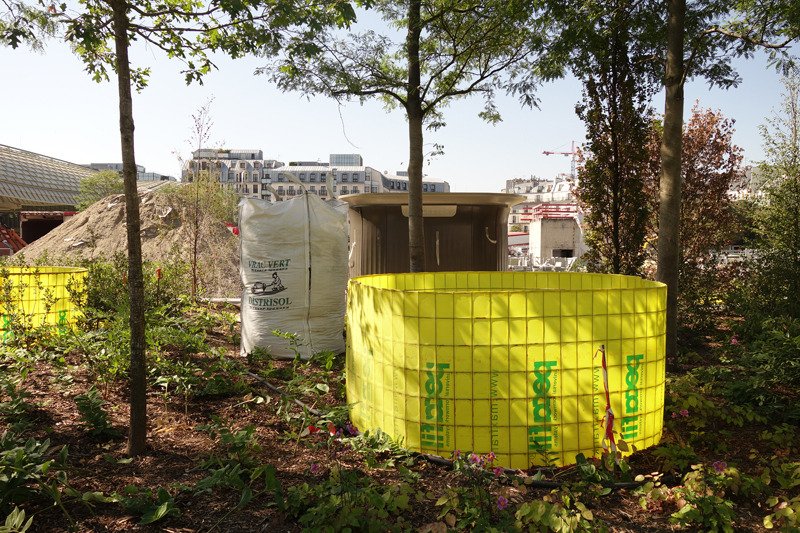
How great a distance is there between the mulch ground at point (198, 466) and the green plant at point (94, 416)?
5cm

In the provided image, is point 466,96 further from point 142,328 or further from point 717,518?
point 717,518

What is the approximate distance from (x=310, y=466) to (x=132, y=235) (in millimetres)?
1781

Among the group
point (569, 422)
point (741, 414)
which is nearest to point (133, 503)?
point (569, 422)

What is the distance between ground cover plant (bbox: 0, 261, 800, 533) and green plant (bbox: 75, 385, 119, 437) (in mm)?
11

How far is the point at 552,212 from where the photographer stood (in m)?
25.9

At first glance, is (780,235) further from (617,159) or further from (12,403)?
(12,403)

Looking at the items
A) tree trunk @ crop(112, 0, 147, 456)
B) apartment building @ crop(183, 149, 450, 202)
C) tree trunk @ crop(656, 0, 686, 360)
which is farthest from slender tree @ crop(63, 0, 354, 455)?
apartment building @ crop(183, 149, 450, 202)

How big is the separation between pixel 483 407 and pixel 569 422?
0.54 m

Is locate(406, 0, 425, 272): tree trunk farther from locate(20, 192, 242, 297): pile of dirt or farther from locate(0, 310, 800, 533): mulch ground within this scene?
locate(20, 192, 242, 297): pile of dirt

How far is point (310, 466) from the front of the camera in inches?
Answer: 116

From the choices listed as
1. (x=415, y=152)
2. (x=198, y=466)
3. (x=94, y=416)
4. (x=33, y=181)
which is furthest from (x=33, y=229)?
(x=33, y=181)

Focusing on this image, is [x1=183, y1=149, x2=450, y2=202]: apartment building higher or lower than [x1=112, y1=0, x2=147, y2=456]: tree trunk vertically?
higher

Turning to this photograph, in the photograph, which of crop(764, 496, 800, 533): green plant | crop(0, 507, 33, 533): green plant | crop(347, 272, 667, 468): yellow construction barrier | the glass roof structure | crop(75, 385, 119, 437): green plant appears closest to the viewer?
crop(0, 507, 33, 533): green plant

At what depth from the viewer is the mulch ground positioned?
249 cm
